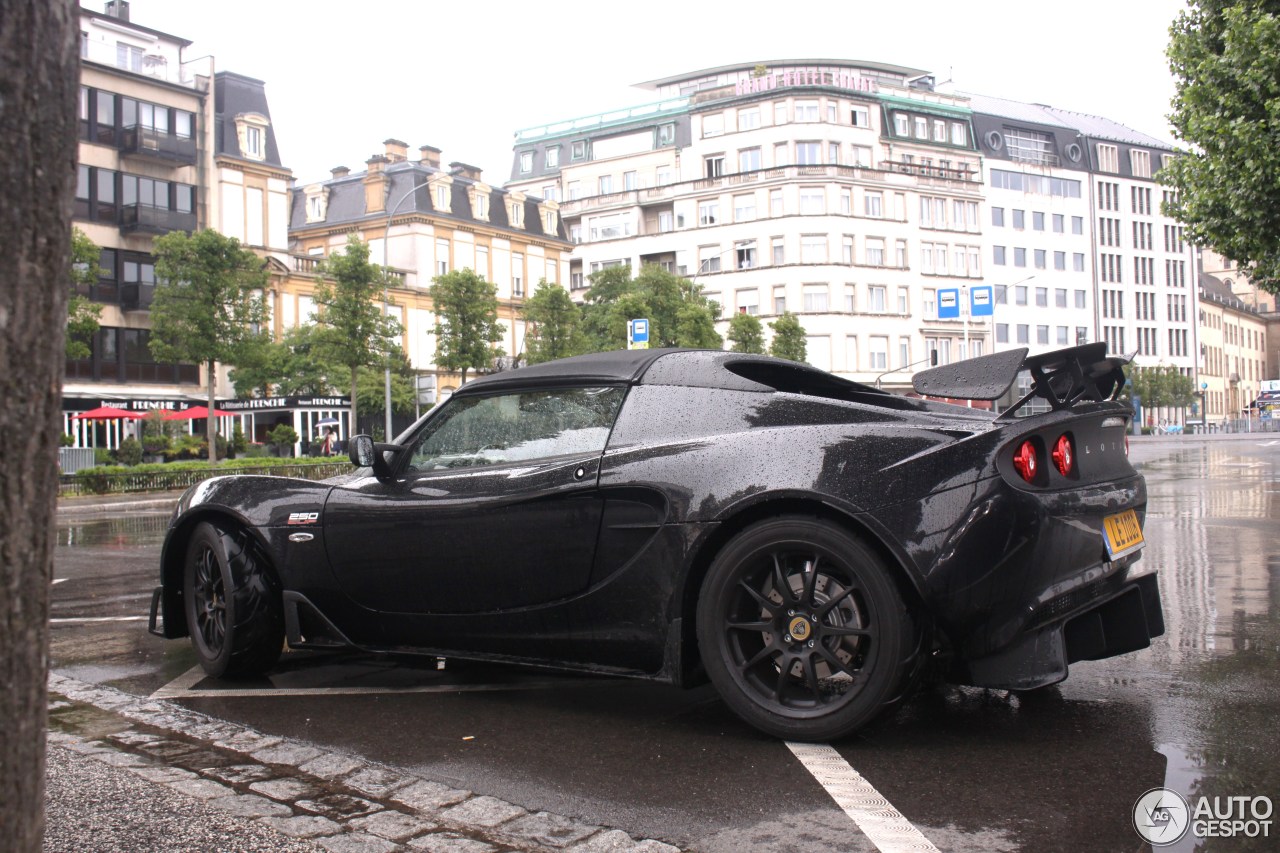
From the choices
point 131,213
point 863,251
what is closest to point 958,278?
point 863,251

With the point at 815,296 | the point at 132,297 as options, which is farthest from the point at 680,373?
the point at 815,296

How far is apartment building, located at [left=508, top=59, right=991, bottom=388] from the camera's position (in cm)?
7388

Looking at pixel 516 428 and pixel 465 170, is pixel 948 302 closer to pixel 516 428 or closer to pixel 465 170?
pixel 516 428

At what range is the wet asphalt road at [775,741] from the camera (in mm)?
3096

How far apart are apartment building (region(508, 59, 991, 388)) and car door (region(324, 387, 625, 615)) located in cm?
6653


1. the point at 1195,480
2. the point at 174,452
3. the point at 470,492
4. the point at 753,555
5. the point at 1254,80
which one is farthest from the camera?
the point at 174,452

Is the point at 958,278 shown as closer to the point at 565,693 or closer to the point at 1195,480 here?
the point at 1195,480

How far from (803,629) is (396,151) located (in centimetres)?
6308

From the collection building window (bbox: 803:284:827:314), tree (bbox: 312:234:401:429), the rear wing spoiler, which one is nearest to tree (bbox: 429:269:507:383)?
tree (bbox: 312:234:401:429)

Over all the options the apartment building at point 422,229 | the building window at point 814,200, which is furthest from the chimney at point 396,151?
the building window at point 814,200

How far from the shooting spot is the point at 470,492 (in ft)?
15.1

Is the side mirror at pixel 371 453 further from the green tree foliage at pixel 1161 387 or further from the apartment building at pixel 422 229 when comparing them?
the green tree foliage at pixel 1161 387

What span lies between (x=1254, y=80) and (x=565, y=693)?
46.9 ft

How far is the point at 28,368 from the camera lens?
159 centimetres
